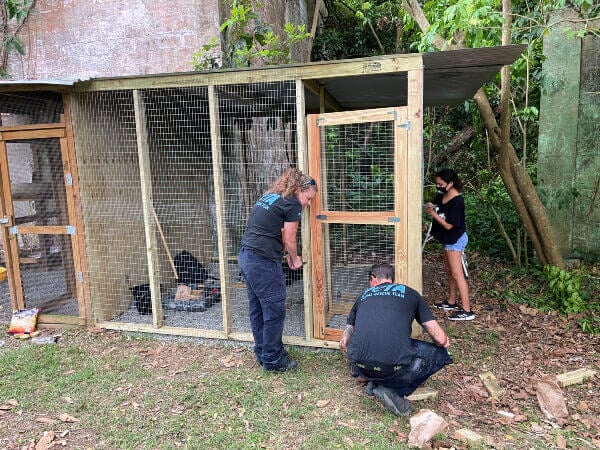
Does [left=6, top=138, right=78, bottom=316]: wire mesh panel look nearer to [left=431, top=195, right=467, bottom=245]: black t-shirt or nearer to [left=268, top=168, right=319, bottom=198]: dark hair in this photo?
[left=268, top=168, right=319, bottom=198]: dark hair

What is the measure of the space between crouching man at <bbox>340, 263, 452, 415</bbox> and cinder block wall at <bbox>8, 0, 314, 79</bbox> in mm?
5080

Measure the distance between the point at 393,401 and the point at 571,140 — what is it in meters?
4.62

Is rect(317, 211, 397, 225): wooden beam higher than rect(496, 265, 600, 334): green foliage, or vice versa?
rect(317, 211, 397, 225): wooden beam

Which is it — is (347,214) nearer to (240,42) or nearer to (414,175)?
(414,175)

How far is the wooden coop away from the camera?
12.5 ft

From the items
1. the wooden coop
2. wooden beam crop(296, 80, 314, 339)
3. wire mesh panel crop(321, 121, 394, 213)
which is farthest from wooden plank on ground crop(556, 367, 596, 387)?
A: wooden beam crop(296, 80, 314, 339)

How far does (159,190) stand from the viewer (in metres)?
5.69

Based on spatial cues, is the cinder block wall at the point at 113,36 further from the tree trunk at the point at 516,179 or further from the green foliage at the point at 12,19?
the tree trunk at the point at 516,179

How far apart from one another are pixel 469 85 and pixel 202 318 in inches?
155

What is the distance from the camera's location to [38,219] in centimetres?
488

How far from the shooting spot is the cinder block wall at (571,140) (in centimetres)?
572

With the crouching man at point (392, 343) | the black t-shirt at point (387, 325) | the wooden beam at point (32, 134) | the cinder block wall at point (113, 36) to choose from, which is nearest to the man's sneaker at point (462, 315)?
the crouching man at point (392, 343)

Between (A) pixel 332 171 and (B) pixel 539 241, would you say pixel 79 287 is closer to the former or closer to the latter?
(A) pixel 332 171

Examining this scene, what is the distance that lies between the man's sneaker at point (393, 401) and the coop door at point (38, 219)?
3.56 metres
